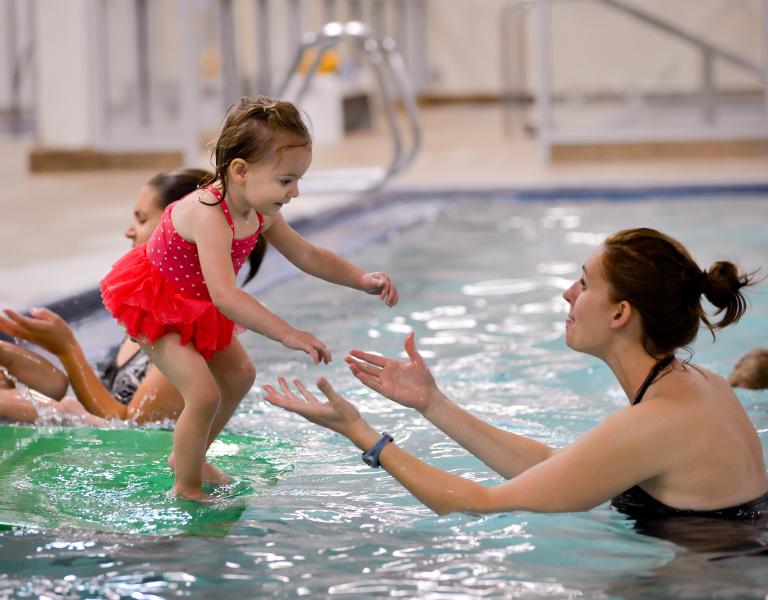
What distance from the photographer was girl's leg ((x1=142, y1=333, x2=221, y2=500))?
2.72 metres

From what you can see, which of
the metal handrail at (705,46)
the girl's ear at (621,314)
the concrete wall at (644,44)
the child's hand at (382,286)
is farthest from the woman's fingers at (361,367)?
the metal handrail at (705,46)

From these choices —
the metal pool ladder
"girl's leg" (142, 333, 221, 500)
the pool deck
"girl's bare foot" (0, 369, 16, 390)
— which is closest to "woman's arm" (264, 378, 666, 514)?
"girl's leg" (142, 333, 221, 500)

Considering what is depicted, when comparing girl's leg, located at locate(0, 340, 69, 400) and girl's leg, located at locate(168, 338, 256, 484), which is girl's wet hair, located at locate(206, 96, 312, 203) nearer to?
girl's leg, located at locate(168, 338, 256, 484)

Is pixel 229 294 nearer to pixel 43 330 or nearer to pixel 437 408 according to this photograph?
pixel 437 408

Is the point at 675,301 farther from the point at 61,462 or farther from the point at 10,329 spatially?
the point at 10,329

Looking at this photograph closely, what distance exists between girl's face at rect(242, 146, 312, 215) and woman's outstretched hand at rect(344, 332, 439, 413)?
0.36 meters

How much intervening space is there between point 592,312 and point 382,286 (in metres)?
0.55

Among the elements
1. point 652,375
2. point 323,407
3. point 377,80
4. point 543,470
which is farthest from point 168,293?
point 377,80

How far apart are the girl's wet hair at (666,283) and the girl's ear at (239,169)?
30.0 inches

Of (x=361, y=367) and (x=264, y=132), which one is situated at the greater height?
(x=264, y=132)

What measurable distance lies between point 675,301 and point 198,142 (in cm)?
812

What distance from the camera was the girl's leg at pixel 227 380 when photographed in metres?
2.92

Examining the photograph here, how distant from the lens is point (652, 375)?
2.41 meters

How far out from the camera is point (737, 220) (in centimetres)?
729
